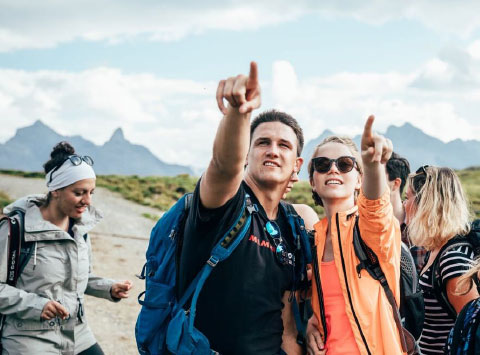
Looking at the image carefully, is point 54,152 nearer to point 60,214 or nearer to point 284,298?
point 60,214

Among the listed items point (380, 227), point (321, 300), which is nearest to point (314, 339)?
point (321, 300)

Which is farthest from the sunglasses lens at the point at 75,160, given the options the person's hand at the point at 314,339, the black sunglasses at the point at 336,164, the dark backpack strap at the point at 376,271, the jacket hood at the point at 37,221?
the dark backpack strap at the point at 376,271

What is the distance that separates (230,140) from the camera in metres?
2.44

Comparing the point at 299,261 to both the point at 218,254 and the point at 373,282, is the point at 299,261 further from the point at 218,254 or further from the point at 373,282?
the point at 218,254

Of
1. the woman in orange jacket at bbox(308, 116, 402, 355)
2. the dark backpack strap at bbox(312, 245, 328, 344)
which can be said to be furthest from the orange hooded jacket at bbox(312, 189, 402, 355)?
the dark backpack strap at bbox(312, 245, 328, 344)

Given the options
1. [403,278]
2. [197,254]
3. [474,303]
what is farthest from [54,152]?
[474,303]

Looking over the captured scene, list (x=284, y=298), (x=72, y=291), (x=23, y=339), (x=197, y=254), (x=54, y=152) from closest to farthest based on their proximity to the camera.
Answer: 1. (x=197, y=254)
2. (x=284, y=298)
3. (x=23, y=339)
4. (x=72, y=291)
5. (x=54, y=152)

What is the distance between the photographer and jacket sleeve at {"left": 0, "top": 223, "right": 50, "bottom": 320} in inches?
164

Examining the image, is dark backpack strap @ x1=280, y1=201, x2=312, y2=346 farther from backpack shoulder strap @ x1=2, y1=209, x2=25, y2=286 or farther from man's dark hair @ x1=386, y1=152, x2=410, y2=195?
man's dark hair @ x1=386, y1=152, x2=410, y2=195

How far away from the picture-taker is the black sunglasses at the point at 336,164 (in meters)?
3.70

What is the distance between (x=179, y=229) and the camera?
9.96ft

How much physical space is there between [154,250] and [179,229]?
0.90 feet

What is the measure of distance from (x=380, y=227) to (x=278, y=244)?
0.60m

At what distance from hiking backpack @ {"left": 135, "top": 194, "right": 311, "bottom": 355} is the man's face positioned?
0.26 m
